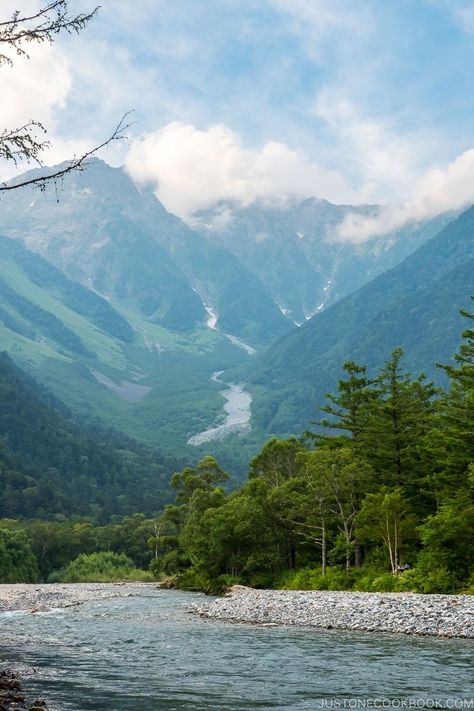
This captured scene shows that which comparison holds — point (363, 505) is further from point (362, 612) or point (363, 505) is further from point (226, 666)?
point (226, 666)

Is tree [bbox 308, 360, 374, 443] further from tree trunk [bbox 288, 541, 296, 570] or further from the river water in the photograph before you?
the river water

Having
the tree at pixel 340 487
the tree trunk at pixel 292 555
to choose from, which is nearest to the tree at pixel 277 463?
the tree trunk at pixel 292 555

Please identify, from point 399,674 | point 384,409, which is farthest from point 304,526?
point 399,674

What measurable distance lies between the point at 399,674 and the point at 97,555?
365ft

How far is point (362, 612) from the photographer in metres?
38.0

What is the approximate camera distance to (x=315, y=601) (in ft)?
147

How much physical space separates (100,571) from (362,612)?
9139cm

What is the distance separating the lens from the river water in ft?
62.5

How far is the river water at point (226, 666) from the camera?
19047mm

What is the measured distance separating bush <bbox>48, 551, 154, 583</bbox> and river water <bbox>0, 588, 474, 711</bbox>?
8129 cm

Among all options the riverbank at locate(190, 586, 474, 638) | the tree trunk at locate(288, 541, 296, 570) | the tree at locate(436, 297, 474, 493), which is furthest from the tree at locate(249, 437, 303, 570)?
the riverbank at locate(190, 586, 474, 638)

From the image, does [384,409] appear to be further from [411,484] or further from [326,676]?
[326,676]

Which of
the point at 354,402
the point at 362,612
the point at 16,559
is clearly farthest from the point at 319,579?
the point at 16,559

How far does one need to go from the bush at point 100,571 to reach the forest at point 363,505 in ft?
87.6
